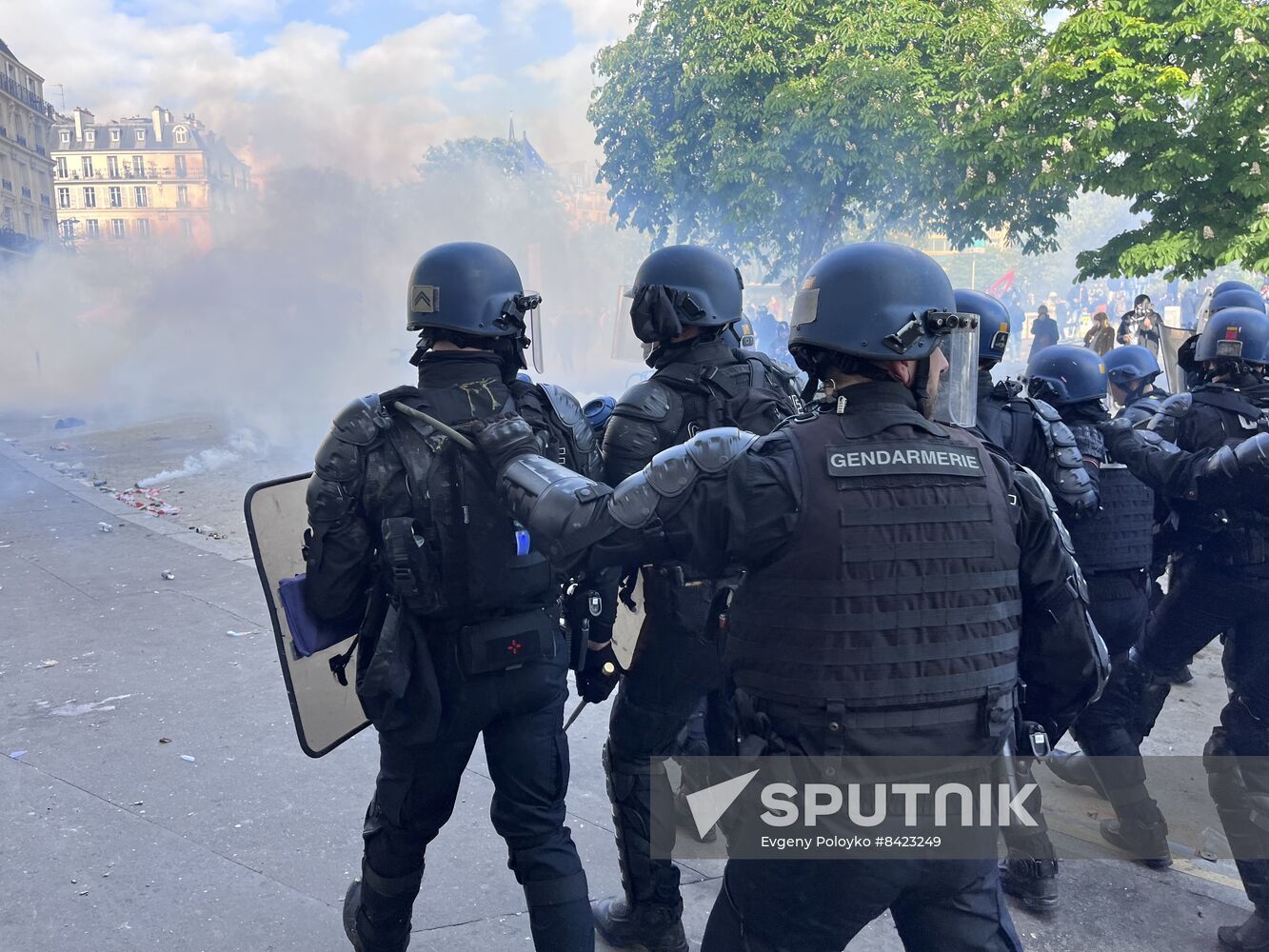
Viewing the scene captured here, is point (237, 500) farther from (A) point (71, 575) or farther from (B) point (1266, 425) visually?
(B) point (1266, 425)

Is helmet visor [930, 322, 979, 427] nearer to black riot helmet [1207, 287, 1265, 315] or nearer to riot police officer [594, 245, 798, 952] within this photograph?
riot police officer [594, 245, 798, 952]

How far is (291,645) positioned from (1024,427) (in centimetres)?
251

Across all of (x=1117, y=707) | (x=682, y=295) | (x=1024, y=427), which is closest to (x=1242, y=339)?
(x=1024, y=427)

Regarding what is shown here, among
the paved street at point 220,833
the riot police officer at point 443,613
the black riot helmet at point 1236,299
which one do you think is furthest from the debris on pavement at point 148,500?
the black riot helmet at point 1236,299

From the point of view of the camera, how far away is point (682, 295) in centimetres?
343

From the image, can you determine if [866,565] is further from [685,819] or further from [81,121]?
[81,121]

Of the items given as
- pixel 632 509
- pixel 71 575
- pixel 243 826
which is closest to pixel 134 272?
pixel 71 575

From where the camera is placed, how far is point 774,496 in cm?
200

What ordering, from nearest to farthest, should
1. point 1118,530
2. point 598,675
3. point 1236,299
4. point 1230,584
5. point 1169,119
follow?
1. point 598,675
2. point 1230,584
3. point 1118,530
4. point 1236,299
5. point 1169,119

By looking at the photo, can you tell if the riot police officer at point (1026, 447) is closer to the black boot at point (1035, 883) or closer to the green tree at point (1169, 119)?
the black boot at point (1035, 883)

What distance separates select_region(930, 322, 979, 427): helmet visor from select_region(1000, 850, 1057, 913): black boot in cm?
187

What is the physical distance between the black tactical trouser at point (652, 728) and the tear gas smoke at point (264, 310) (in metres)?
12.9

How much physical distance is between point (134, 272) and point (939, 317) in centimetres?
3004

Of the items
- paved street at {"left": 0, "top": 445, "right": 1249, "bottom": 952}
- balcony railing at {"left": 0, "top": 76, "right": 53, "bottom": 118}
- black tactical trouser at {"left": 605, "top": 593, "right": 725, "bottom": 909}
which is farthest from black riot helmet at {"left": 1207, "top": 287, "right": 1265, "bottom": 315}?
balcony railing at {"left": 0, "top": 76, "right": 53, "bottom": 118}
